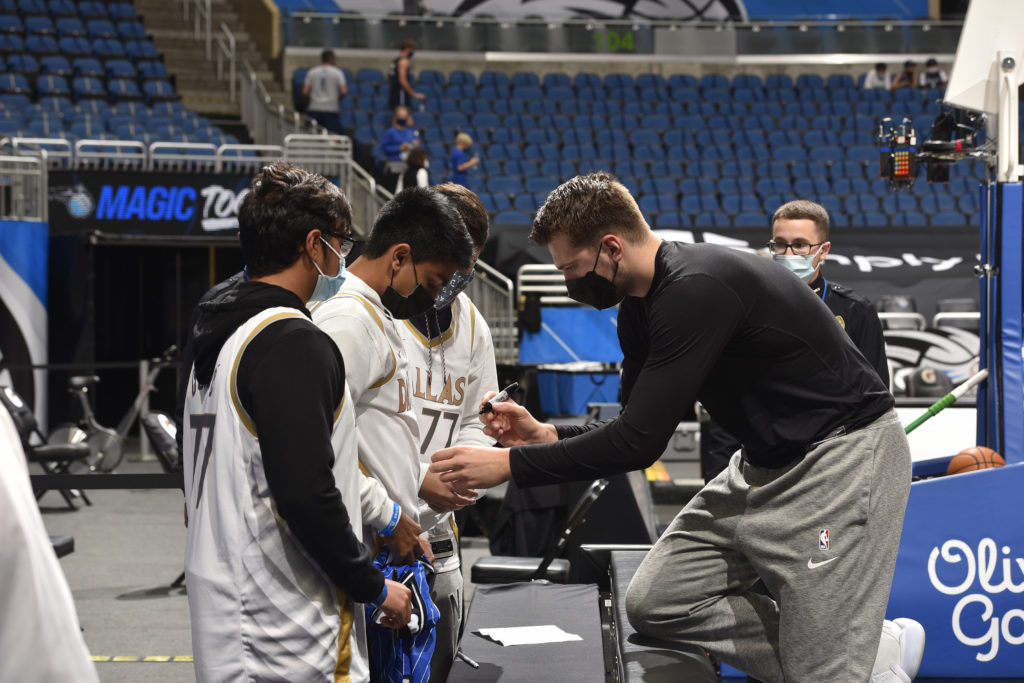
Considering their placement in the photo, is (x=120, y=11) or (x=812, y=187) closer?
(x=812, y=187)

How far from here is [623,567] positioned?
4020 millimetres

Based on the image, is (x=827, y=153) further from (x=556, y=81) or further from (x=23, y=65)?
(x=23, y=65)

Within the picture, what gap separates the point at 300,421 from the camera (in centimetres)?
198

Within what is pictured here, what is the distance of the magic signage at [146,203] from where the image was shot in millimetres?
12008

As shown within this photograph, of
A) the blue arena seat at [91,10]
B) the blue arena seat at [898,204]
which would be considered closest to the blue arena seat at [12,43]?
the blue arena seat at [91,10]

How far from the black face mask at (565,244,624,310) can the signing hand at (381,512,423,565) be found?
0.78 metres

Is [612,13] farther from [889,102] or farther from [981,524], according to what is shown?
[981,524]

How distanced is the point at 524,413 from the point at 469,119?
1695 centimetres

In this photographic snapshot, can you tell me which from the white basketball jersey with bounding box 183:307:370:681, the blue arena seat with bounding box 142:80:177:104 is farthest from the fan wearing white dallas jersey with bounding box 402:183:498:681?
the blue arena seat with bounding box 142:80:177:104

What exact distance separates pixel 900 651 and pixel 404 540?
199 cm

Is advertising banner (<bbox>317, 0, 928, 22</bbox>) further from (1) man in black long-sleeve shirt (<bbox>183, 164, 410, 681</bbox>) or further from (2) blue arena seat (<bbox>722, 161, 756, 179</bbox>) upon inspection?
(1) man in black long-sleeve shirt (<bbox>183, 164, 410, 681</bbox>)

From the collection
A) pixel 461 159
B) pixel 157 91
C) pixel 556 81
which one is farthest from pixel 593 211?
pixel 556 81

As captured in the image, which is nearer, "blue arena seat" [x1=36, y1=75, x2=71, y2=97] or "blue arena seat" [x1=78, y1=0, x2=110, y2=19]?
"blue arena seat" [x1=36, y1=75, x2=71, y2=97]

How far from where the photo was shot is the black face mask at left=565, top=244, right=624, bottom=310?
A: 9.39 feet
